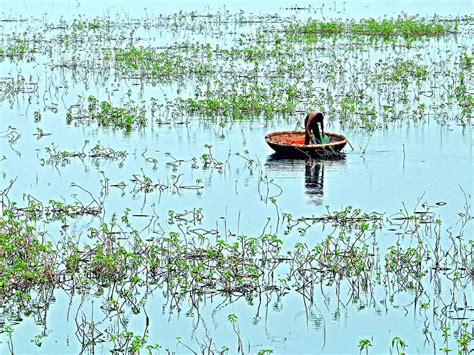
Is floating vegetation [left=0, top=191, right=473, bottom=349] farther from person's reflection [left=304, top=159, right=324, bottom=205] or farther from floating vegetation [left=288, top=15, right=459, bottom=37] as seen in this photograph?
floating vegetation [left=288, top=15, right=459, bottom=37]

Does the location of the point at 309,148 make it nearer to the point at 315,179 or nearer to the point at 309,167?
the point at 309,167

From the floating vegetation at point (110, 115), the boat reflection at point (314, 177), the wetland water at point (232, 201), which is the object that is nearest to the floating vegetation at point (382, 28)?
the wetland water at point (232, 201)

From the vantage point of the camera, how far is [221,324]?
867 cm

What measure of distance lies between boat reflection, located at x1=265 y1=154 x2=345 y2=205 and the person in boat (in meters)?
0.36

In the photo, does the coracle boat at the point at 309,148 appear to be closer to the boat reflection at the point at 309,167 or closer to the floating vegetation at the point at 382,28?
the boat reflection at the point at 309,167

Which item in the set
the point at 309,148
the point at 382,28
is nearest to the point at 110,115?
the point at 309,148

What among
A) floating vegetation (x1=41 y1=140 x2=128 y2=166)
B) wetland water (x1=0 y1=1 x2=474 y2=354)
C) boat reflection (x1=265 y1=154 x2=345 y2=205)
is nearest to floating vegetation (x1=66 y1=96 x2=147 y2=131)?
wetland water (x1=0 y1=1 x2=474 y2=354)

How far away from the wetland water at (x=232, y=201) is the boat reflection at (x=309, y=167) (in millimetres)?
50

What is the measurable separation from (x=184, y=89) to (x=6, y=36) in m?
9.39

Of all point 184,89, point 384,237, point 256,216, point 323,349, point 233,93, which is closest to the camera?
point 323,349

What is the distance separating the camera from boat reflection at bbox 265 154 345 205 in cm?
1330

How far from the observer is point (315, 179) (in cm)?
1362

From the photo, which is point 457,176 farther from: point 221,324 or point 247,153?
point 221,324

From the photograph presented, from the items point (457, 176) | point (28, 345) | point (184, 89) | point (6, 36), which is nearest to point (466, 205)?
point (457, 176)
